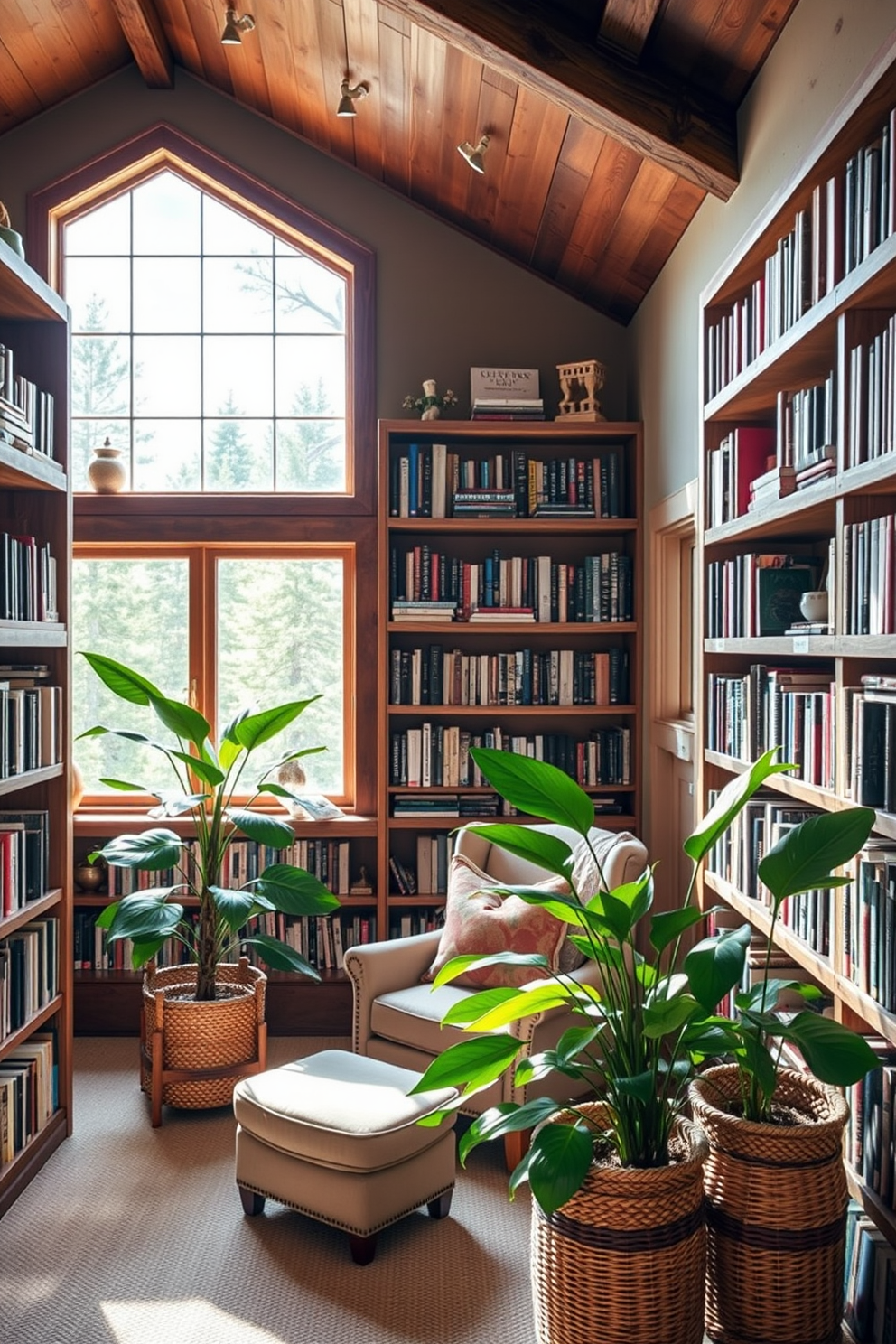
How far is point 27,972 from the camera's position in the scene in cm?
322

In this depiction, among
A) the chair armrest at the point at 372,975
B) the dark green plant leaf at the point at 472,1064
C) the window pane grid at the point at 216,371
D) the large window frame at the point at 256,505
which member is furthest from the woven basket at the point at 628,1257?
the window pane grid at the point at 216,371

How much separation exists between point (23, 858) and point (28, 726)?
373mm

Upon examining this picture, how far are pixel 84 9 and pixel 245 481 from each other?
1788 mm

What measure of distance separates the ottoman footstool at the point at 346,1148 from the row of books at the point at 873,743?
1295mm

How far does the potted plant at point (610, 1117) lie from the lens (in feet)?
6.85

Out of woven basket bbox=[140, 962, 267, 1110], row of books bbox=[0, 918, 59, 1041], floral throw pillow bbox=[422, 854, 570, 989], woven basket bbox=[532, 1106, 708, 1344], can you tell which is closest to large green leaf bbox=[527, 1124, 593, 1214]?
woven basket bbox=[532, 1106, 708, 1344]

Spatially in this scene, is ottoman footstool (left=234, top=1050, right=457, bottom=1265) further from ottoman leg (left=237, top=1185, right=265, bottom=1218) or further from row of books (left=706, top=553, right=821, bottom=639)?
row of books (left=706, top=553, right=821, bottom=639)

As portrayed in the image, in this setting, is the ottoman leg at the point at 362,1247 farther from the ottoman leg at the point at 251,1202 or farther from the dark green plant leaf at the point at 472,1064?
the dark green plant leaf at the point at 472,1064

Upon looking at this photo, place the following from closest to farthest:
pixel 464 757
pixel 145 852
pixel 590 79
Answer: pixel 590 79
pixel 145 852
pixel 464 757

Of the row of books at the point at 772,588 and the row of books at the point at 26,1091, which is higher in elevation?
the row of books at the point at 772,588

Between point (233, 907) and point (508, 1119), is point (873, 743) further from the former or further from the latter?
point (233, 907)

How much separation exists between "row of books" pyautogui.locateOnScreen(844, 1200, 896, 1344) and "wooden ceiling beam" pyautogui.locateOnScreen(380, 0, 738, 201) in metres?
2.60

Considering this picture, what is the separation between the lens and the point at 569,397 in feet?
15.0

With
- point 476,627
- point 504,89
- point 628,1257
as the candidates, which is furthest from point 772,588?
point 504,89
